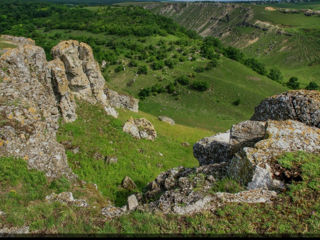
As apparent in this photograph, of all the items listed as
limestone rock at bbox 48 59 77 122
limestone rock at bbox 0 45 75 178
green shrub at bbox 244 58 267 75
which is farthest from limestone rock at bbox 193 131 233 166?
green shrub at bbox 244 58 267 75

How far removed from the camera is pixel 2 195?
10.6 m

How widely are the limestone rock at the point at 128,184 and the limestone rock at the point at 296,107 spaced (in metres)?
11.3

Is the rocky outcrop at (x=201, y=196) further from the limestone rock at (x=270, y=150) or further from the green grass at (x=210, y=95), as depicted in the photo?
the green grass at (x=210, y=95)

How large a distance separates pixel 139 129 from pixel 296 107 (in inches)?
816

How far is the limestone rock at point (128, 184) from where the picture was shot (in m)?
18.3

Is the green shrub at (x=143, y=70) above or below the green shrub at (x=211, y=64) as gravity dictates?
below

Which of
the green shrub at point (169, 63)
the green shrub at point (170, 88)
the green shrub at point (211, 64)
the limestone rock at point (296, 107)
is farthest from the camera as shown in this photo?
the green shrub at point (169, 63)

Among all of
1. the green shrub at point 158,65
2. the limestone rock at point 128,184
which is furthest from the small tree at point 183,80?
the limestone rock at point 128,184

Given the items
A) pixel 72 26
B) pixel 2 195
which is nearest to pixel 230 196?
pixel 2 195

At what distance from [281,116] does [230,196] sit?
709 cm

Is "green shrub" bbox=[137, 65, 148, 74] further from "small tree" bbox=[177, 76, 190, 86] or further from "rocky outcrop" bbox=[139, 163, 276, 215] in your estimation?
"rocky outcrop" bbox=[139, 163, 276, 215]

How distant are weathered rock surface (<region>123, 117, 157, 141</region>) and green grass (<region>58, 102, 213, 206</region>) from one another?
91cm

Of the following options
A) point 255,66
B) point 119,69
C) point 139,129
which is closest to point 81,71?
point 139,129

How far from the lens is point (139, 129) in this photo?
29719 millimetres
